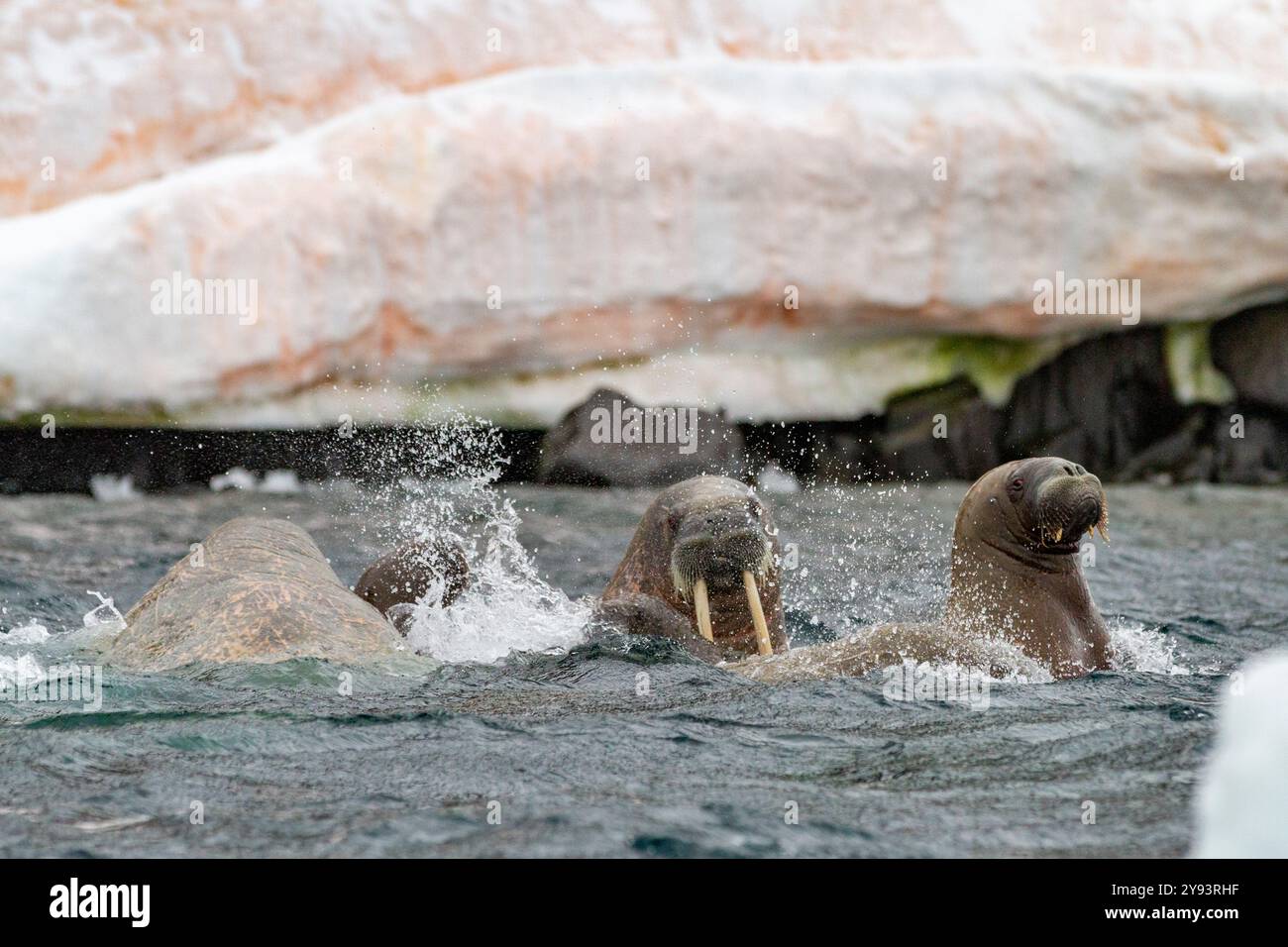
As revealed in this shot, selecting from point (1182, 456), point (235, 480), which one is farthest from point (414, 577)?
point (1182, 456)

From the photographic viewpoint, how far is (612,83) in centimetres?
1234

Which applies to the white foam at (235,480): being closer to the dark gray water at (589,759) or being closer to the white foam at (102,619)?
the white foam at (102,619)

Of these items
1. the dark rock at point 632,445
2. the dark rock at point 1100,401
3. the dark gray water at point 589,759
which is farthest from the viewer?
the dark rock at point 1100,401

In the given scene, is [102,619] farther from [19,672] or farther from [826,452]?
[826,452]

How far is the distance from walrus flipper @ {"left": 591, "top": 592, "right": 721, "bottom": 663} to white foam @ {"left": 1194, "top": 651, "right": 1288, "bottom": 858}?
117 inches

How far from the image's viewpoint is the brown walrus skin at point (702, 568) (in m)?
6.08

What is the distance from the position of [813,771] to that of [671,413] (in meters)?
8.16

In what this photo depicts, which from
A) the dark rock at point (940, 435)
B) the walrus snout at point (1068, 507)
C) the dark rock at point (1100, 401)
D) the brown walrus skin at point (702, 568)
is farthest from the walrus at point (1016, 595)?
the dark rock at point (1100, 401)

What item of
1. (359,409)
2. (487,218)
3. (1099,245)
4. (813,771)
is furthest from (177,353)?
(813,771)

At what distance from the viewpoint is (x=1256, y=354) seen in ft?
43.1

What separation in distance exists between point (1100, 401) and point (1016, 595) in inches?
310

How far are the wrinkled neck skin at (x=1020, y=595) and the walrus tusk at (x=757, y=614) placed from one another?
2.17 feet

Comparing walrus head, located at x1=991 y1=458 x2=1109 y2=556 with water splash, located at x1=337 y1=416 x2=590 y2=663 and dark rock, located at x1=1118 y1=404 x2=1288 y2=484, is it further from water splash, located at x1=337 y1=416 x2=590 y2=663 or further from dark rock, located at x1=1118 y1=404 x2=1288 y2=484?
dark rock, located at x1=1118 y1=404 x2=1288 y2=484

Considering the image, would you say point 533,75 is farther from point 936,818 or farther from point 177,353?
point 936,818
